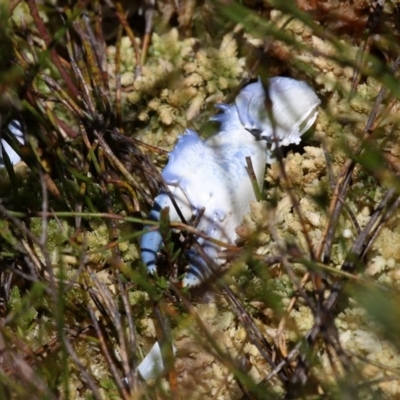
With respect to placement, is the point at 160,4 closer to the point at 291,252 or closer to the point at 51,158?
the point at 51,158

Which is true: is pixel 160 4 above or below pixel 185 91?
above

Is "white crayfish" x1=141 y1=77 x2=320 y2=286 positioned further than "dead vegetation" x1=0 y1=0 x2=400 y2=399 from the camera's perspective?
Yes

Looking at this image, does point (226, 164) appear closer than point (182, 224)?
No

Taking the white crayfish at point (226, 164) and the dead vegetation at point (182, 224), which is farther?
the white crayfish at point (226, 164)

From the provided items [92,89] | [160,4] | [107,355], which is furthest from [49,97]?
[107,355]

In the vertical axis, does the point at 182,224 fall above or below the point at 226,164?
below

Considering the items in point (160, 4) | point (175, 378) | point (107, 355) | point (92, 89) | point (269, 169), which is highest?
point (160, 4)

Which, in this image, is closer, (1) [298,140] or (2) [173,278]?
(2) [173,278]

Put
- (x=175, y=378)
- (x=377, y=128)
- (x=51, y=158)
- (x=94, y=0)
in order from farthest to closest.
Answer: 1. (x=94, y=0)
2. (x=51, y=158)
3. (x=377, y=128)
4. (x=175, y=378)
